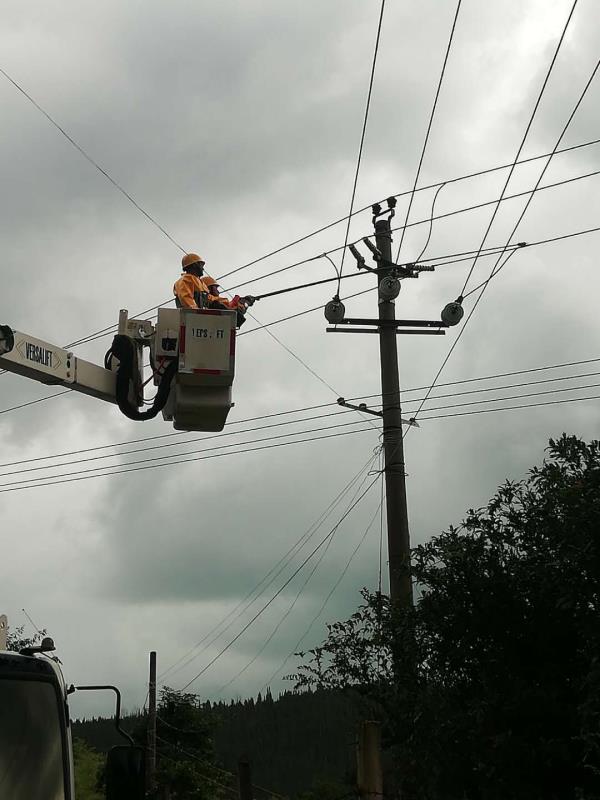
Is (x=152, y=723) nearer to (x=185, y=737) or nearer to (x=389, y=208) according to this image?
(x=185, y=737)

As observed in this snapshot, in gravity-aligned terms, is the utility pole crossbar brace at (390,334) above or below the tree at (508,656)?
→ above

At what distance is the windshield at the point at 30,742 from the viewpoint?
5.82 metres

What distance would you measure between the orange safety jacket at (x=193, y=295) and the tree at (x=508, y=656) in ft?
11.5

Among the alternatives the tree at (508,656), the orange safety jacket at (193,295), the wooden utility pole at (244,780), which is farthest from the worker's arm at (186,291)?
the wooden utility pole at (244,780)

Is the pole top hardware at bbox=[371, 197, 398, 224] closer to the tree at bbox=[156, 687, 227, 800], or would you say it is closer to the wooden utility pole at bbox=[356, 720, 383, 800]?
the wooden utility pole at bbox=[356, 720, 383, 800]

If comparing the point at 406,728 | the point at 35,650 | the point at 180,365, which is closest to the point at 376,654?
the point at 406,728

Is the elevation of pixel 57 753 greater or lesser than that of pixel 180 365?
lesser

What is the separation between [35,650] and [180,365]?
3.18 meters

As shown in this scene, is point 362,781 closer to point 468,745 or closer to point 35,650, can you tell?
point 468,745

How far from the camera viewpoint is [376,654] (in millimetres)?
12164

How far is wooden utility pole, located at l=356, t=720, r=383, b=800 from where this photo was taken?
827 cm

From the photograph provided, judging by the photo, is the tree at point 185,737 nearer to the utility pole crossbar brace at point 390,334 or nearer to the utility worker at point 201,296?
the utility pole crossbar brace at point 390,334

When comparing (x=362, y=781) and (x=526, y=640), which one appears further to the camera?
(x=526, y=640)

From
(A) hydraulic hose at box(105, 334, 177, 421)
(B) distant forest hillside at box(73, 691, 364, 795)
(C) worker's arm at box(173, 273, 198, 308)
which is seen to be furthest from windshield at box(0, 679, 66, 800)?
(B) distant forest hillside at box(73, 691, 364, 795)
